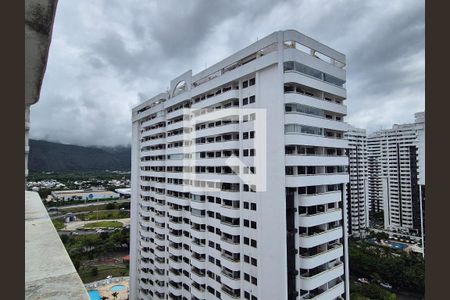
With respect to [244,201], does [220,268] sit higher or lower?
lower

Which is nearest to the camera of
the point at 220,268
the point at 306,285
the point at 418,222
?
the point at 306,285

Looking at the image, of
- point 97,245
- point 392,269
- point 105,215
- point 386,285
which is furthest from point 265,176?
point 105,215

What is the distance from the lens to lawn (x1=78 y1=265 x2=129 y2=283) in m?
29.3

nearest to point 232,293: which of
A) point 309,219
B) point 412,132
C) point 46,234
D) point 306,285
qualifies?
point 306,285

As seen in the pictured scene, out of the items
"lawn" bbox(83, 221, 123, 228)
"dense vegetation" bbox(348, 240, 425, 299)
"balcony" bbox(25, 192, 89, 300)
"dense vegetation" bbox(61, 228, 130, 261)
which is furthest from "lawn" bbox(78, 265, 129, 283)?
"balcony" bbox(25, 192, 89, 300)

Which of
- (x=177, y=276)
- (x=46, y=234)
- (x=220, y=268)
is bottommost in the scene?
(x=177, y=276)

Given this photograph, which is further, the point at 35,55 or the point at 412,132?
the point at 412,132

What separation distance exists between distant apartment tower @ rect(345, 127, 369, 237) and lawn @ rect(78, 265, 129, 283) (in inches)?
1316

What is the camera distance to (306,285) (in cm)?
992

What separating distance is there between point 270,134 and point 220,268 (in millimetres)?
7320

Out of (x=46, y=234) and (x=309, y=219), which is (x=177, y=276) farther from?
(x=46, y=234)

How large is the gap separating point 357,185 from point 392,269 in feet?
58.0

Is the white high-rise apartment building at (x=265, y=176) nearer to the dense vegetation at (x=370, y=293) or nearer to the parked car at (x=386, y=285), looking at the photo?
the dense vegetation at (x=370, y=293)

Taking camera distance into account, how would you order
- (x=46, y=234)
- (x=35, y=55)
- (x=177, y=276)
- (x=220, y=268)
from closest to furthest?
(x=35, y=55), (x=46, y=234), (x=220, y=268), (x=177, y=276)
